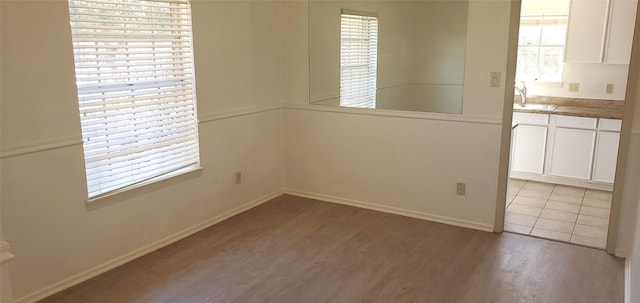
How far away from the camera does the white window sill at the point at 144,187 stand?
124 inches

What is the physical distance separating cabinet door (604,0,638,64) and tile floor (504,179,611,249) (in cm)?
140

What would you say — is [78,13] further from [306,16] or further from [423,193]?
[423,193]

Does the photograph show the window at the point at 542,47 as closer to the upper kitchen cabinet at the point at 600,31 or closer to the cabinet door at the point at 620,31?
the upper kitchen cabinet at the point at 600,31

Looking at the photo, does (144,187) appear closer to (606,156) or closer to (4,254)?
(4,254)

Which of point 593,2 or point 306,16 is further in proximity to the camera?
point 593,2

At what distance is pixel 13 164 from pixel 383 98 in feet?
9.23

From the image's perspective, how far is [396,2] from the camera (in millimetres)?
4242

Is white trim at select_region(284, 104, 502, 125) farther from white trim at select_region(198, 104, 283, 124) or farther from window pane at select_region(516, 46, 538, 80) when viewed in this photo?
window pane at select_region(516, 46, 538, 80)

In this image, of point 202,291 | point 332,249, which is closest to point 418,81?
point 332,249

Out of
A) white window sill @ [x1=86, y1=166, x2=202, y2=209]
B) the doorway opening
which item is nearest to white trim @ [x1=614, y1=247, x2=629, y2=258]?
the doorway opening

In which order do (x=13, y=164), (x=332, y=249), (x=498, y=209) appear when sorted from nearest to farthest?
(x=13, y=164) → (x=332, y=249) → (x=498, y=209)

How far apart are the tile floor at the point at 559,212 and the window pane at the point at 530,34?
1.64 meters

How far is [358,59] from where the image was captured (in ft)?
14.7

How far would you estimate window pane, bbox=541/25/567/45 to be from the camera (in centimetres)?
552
